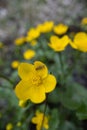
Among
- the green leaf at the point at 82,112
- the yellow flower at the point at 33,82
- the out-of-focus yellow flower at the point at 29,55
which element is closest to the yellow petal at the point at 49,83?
the yellow flower at the point at 33,82

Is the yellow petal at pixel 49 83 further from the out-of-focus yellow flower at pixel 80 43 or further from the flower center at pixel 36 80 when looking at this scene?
the out-of-focus yellow flower at pixel 80 43

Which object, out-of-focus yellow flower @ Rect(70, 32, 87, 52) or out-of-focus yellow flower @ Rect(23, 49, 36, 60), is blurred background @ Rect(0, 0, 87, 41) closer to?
out-of-focus yellow flower @ Rect(23, 49, 36, 60)

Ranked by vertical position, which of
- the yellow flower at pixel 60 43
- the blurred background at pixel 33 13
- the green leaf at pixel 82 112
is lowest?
the blurred background at pixel 33 13

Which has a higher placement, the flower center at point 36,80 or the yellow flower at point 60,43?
the flower center at point 36,80

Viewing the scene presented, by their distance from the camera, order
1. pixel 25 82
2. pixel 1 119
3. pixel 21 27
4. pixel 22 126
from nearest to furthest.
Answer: pixel 25 82 < pixel 22 126 < pixel 1 119 < pixel 21 27

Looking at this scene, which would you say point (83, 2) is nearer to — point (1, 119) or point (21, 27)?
point (21, 27)

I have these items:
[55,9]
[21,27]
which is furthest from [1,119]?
[55,9]

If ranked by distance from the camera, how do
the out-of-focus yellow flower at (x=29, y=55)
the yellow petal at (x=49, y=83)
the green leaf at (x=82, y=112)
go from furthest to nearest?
the out-of-focus yellow flower at (x=29, y=55)
the green leaf at (x=82, y=112)
the yellow petal at (x=49, y=83)

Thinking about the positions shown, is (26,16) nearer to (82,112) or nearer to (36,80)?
(82,112)
